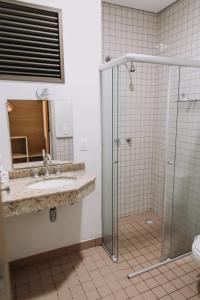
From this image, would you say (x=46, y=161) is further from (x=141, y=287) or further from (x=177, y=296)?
(x=177, y=296)

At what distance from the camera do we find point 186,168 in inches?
88.4

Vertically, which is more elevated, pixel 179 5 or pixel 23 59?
pixel 179 5

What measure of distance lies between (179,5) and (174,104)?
4.38ft

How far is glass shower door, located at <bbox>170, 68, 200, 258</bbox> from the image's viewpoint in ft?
6.96

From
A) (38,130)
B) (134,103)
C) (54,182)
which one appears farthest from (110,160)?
(134,103)

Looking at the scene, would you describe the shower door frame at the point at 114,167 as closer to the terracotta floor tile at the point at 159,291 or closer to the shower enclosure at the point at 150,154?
the shower enclosure at the point at 150,154

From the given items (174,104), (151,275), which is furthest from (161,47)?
(151,275)

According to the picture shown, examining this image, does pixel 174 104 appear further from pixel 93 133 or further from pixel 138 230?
pixel 138 230

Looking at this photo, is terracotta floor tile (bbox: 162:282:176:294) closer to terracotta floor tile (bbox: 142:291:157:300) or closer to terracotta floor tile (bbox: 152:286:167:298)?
terracotta floor tile (bbox: 152:286:167:298)

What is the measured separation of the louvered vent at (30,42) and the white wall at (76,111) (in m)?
0.07

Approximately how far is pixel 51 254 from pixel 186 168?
1709mm

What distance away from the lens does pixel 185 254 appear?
7.50 ft

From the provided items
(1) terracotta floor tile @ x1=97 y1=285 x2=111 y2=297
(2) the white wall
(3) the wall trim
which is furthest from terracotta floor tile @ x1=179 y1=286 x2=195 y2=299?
(2) the white wall

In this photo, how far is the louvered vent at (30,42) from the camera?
1.74 meters
